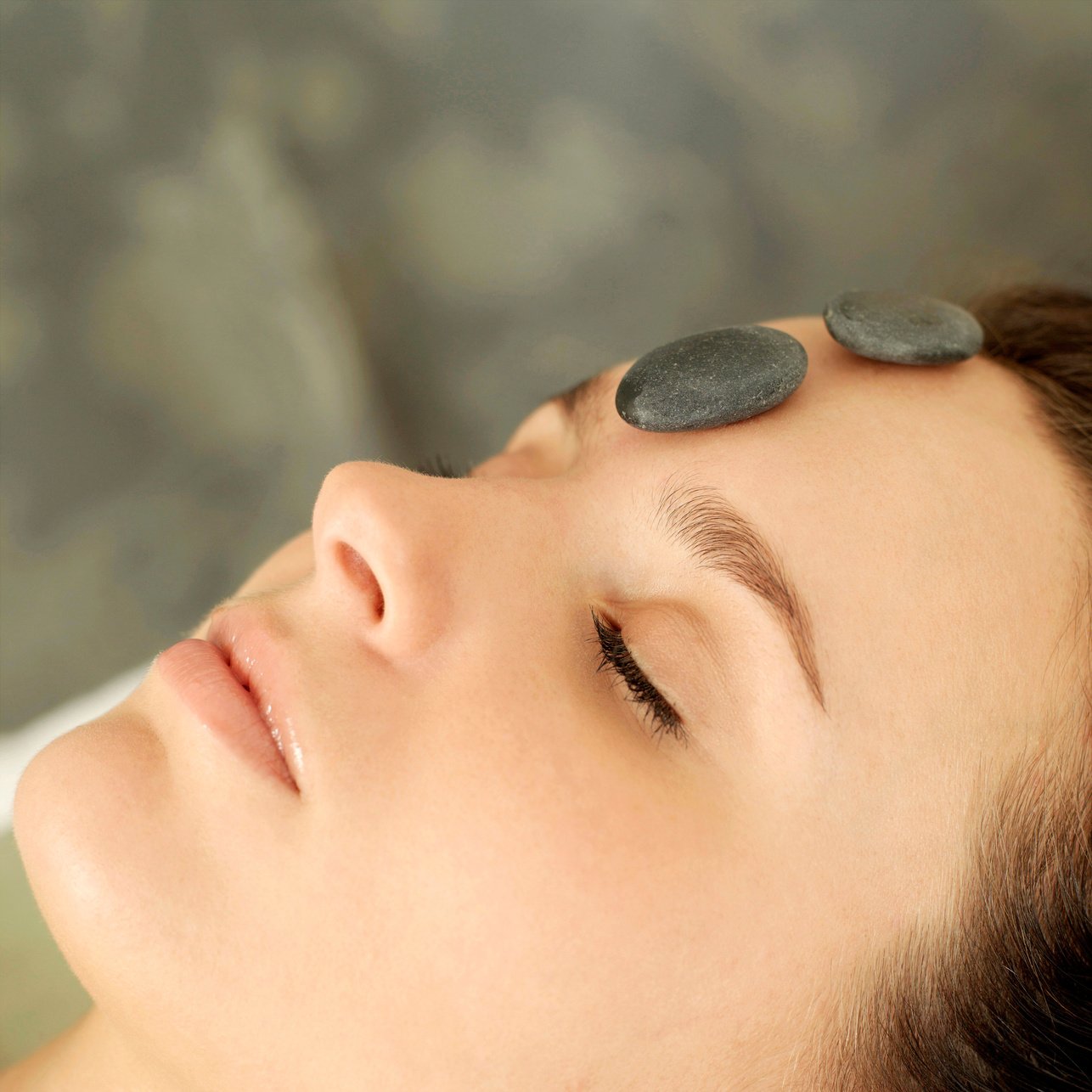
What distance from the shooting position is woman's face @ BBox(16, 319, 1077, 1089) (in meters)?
0.57

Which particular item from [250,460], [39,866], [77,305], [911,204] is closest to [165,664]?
[39,866]

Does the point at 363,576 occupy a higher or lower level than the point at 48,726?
higher

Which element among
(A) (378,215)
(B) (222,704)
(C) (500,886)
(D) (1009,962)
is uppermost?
(A) (378,215)

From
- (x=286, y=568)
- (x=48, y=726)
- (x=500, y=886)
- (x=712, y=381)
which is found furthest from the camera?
(x=48, y=726)

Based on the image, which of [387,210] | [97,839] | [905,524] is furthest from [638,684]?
[387,210]

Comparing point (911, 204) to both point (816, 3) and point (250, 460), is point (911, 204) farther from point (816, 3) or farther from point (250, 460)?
point (250, 460)

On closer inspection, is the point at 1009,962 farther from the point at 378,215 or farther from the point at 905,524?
the point at 378,215

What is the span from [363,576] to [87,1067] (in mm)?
466

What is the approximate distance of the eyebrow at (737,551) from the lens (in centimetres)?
61

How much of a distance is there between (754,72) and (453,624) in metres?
0.90

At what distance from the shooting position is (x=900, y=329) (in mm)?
775

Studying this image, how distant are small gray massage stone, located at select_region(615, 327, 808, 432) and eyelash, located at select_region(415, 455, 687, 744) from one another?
0.16 meters

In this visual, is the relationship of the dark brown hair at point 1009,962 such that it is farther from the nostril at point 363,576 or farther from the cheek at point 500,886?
the nostril at point 363,576

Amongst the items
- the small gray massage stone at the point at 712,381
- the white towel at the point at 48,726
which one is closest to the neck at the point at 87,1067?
the white towel at the point at 48,726
